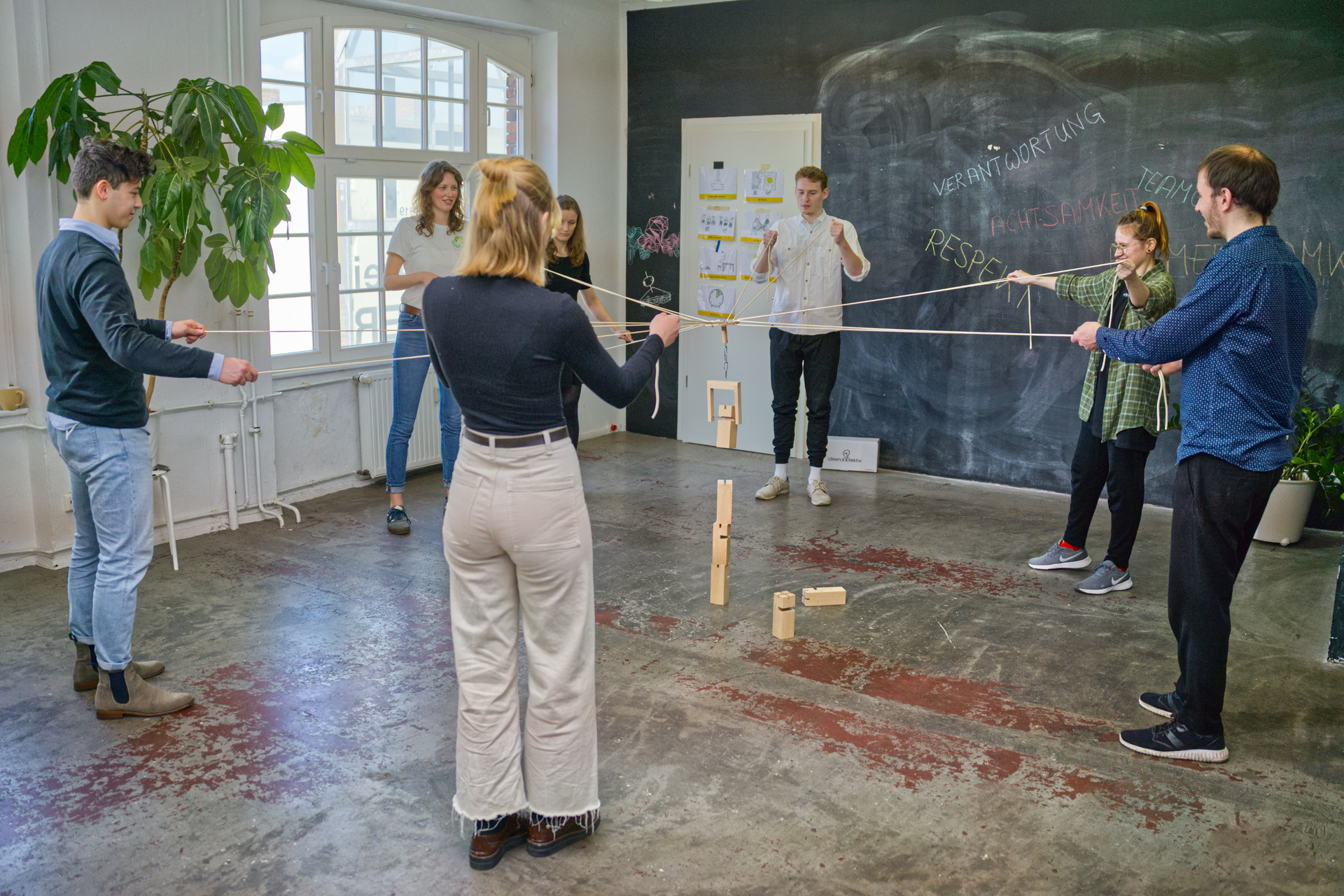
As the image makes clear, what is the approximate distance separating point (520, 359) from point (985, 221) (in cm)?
456

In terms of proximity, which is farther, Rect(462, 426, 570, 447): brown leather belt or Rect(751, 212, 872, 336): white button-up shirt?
Rect(751, 212, 872, 336): white button-up shirt

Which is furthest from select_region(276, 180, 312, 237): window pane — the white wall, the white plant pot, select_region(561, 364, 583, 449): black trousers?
the white plant pot

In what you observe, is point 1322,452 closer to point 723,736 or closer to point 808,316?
point 808,316

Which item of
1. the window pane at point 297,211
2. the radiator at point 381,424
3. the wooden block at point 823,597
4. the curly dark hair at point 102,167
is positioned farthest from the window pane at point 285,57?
the wooden block at point 823,597

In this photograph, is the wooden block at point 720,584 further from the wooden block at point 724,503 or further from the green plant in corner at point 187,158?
the green plant in corner at point 187,158

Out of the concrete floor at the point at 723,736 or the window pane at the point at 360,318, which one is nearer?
the concrete floor at the point at 723,736

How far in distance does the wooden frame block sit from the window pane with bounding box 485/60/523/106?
406 centimetres

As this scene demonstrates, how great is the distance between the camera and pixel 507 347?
7.79ft

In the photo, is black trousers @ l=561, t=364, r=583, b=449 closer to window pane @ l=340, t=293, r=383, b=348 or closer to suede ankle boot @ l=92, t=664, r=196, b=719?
window pane @ l=340, t=293, r=383, b=348

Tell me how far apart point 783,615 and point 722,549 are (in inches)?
16.6

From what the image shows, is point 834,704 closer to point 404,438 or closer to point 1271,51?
point 404,438

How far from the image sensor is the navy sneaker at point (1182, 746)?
10.5 ft

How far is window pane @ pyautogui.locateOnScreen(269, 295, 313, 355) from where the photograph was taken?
575 centimetres

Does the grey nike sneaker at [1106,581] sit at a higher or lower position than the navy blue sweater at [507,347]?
lower
